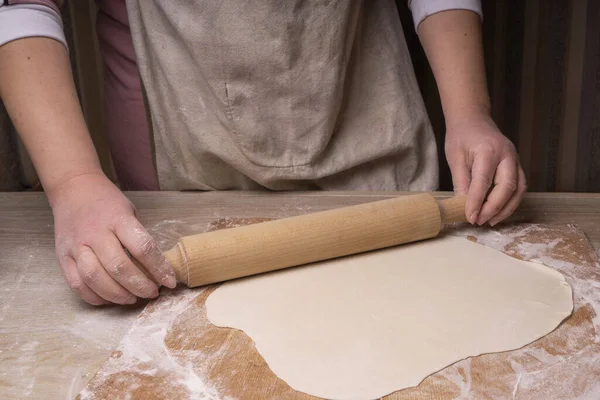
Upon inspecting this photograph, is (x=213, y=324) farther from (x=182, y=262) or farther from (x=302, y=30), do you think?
(x=302, y=30)

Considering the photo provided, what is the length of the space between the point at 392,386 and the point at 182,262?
0.49 meters

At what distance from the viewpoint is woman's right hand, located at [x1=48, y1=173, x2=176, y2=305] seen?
108 centimetres

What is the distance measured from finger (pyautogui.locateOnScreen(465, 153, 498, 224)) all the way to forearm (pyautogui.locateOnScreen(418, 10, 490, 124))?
0.18 meters

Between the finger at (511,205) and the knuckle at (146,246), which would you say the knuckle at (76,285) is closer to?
the knuckle at (146,246)

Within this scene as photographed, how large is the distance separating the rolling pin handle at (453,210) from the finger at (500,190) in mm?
44

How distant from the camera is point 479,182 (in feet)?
4.50

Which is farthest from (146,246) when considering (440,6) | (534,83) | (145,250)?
(534,83)

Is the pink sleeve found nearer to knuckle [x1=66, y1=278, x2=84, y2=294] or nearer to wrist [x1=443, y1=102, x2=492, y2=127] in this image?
knuckle [x1=66, y1=278, x2=84, y2=294]

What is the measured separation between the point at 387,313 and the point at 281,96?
28.6 inches

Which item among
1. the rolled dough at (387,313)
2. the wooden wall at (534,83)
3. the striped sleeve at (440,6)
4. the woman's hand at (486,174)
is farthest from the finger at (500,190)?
the wooden wall at (534,83)

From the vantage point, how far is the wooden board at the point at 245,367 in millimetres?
872

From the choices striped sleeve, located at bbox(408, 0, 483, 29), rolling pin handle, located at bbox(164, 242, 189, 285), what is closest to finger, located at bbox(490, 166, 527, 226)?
striped sleeve, located at bbox(408, 0, 483, 29)

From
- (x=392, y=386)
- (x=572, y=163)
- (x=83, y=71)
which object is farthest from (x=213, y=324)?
(x=572, y=163)

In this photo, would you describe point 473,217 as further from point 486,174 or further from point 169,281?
point 169,281
